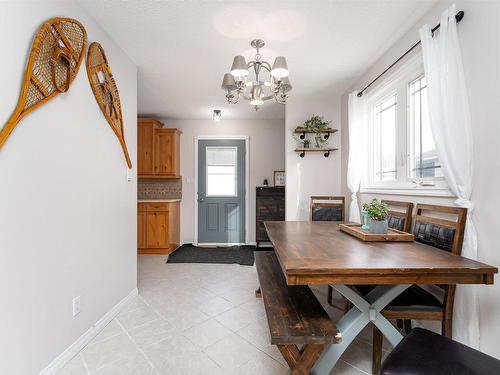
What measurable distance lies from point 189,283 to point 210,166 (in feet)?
8.10

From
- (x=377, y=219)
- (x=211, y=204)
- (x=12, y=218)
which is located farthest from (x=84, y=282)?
(x=211, y=204)

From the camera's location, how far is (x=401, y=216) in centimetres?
208

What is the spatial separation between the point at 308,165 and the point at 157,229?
2632 millimetres

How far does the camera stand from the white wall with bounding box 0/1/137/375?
1.25 m

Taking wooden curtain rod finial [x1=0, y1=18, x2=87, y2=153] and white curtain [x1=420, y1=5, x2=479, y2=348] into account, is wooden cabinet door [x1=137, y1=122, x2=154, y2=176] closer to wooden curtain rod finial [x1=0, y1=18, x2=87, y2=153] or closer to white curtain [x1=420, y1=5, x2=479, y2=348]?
wooden curtain rod finial [x1=0, y1=18, x2=87, y2=153]

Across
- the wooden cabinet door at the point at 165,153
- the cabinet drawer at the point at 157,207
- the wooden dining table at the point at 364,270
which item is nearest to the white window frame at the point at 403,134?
the wooden dining table at the point at 364,270

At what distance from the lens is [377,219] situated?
1.74 m

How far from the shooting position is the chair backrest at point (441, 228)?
1.43 meters

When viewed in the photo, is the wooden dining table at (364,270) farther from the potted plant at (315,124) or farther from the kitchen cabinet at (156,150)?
the kitchen cabinet at (156,150)

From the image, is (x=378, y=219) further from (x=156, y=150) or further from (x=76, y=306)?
(x=156, y=150)

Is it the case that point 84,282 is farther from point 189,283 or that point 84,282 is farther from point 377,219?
point 377,219

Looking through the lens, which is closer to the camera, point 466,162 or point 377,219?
point 466,162

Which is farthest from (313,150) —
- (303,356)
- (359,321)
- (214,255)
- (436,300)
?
(303,356)

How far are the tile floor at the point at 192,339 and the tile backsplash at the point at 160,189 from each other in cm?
217
